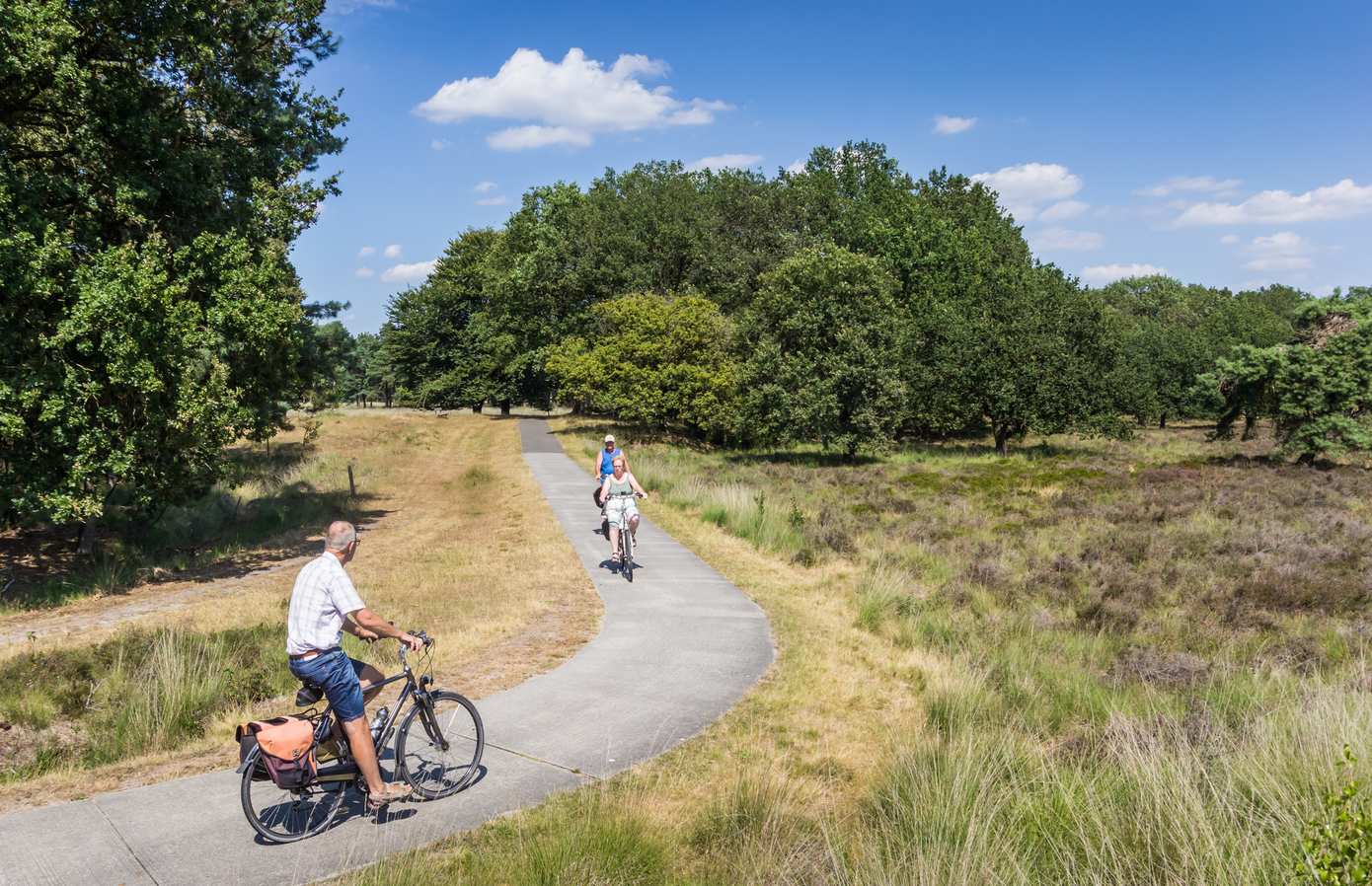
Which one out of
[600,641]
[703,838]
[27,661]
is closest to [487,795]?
[703,838]

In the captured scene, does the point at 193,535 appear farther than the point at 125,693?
Yes

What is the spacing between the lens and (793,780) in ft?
19.8

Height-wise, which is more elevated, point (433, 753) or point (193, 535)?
point (433, 753)

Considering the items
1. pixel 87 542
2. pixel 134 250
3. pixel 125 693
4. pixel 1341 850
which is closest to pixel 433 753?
pixel 125 693

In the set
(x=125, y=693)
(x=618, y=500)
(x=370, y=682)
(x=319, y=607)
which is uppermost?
(x=319, y=607)

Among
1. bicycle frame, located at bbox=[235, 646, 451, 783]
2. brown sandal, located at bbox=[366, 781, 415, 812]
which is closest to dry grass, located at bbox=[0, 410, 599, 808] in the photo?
bicycle frame, located at bbox=[235, 646, 451, 783]

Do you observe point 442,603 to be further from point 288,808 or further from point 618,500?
point 288,808

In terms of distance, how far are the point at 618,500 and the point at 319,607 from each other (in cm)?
861

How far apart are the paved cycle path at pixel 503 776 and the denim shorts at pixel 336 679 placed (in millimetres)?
833

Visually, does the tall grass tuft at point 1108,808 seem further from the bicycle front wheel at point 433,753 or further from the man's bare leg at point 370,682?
the man's bare leg at point 370,682

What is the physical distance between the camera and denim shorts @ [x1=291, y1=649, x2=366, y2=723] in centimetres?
507

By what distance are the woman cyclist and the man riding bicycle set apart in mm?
8275

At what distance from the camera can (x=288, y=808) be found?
17.6 feet

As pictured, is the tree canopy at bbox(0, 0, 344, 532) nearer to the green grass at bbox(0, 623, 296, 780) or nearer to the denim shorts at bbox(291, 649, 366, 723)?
the green grass at bbox(0, 623, 296, 780)
